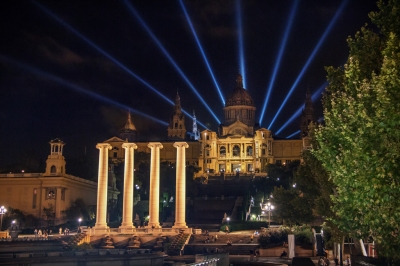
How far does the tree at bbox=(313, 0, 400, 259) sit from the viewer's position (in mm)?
19281

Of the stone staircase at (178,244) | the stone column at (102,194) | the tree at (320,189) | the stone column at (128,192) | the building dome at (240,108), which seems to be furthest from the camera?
the building dome at (240,108)

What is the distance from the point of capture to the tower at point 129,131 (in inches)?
6511

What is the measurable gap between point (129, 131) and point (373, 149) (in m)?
150

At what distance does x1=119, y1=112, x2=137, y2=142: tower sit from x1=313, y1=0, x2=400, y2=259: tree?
142 meters

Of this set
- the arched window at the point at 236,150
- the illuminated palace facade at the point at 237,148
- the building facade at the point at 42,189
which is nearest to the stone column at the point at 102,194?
the building facade at the point at 42,189

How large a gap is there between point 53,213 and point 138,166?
26251mm

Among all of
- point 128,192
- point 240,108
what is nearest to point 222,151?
point 240,108

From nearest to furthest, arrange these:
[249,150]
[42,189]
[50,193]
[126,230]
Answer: [126,230] → [50,193] → [42,189] → [249,150]

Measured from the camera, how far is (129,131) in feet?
552

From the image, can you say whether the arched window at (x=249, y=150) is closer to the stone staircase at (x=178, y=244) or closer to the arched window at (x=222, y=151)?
the arched window at (x=222, y=151)

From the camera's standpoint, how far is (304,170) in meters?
48.8

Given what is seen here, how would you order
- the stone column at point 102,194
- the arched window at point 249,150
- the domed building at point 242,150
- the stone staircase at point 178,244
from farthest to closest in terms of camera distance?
the arched window at point 249,150, the domed building at point 242,150, the stone column at point 102,194, the stone staircase at point 178,244

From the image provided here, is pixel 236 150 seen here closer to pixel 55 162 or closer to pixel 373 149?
pixel 55 162

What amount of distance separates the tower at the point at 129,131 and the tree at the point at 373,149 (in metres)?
142
